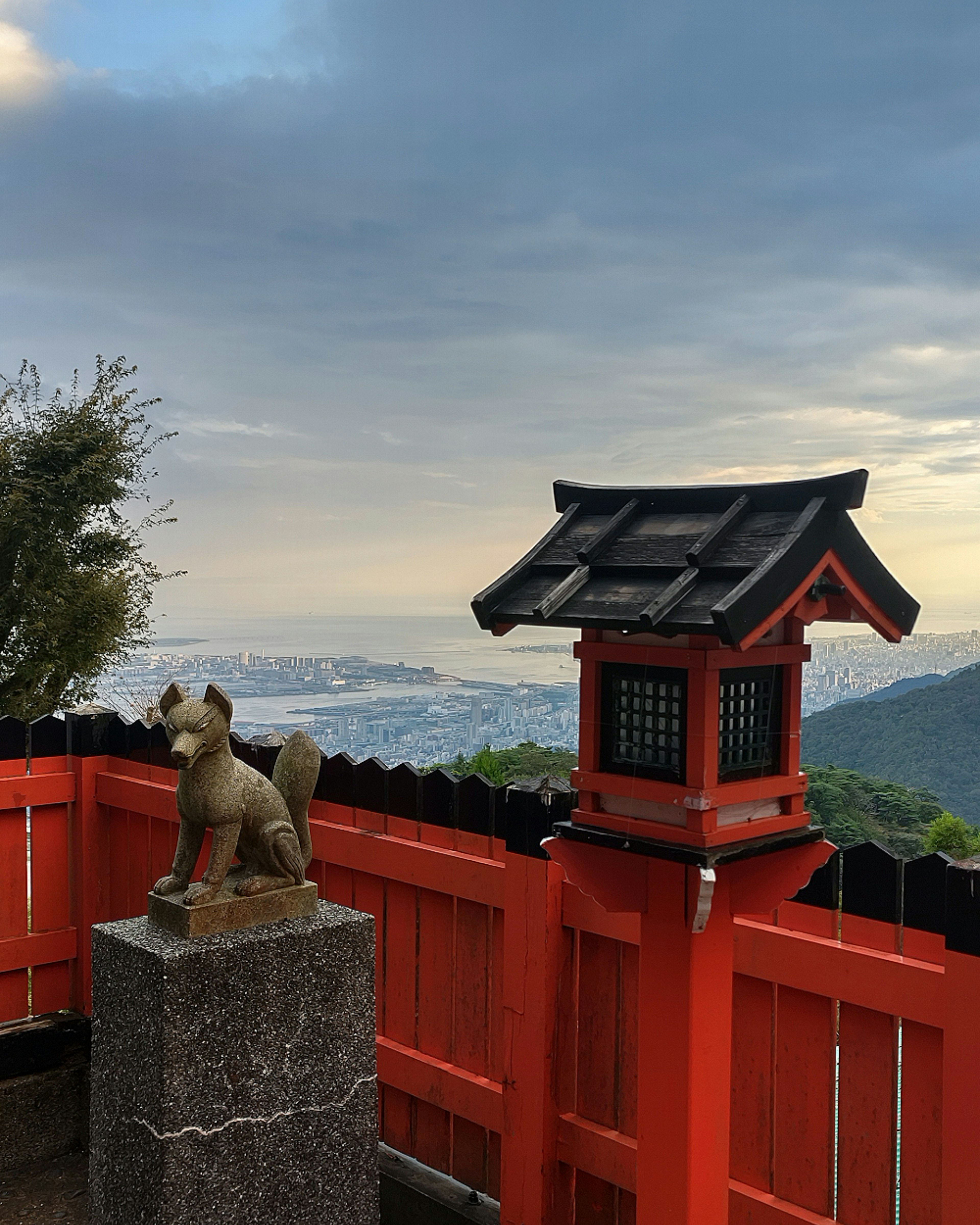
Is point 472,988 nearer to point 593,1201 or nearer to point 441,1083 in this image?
point 441,1083

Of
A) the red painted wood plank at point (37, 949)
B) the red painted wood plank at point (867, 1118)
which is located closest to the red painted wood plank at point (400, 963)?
the red painted wood plank at point (867, 1118)

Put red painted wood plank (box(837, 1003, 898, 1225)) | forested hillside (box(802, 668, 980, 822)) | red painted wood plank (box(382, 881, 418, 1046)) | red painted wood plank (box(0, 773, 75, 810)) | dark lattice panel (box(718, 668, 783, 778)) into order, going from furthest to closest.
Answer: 1. red painted wood plank (box(0, 773, 75, 810))
2. red painted wood plank (box(382, 881, 418, 1046))
3. forested hillside (box(802, 668, 980, 822))
4. red painted wood plank (box(837, 1003, 898, 1225))
5. dark lattice panel (box(718, 668, 783, 778))

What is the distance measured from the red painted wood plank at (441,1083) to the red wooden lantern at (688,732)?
95cm

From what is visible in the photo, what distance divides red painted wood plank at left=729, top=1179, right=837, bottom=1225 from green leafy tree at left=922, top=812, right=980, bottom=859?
987mm

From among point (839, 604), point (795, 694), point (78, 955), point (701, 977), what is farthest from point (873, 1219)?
point (78, 955)

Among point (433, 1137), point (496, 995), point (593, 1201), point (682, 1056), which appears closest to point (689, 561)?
point (682, 1056)

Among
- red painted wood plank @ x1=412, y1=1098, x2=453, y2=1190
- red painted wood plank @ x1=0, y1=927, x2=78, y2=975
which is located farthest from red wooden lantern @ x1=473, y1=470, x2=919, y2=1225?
red painted wood plank @ x1=0, y1=927, x2=78, y2=975

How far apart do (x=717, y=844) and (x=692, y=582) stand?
1.85 feet

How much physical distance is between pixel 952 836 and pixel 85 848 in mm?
3994

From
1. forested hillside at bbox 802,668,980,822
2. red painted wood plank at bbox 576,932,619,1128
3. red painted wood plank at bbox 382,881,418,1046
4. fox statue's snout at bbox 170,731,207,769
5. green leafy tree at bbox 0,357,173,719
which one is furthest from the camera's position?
green leafy tree at bbox 0,357,173,719

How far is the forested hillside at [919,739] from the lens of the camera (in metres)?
3.15

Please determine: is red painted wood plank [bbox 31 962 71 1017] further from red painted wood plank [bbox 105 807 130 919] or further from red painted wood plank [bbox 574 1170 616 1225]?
red painted wood plank [bbox 574 1170 616 1225]

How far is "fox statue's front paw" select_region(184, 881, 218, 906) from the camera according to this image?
2.99 metres

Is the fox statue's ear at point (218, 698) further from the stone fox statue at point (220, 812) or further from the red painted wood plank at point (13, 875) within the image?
the red painted wood plank at point (13, 875)
